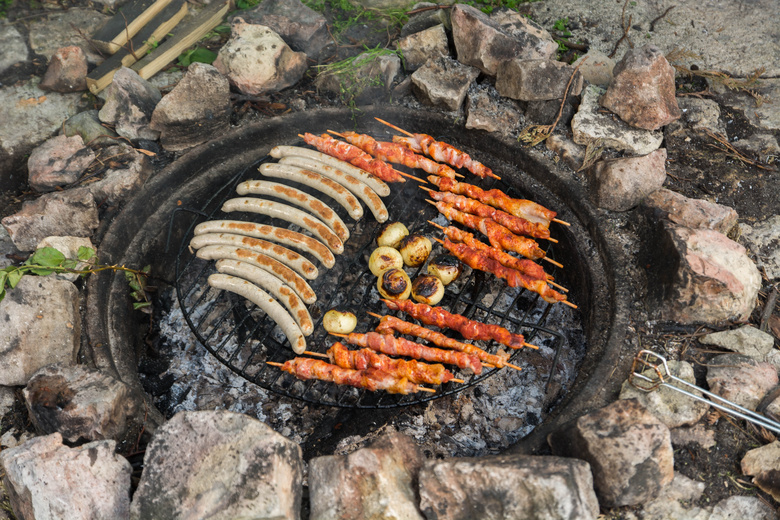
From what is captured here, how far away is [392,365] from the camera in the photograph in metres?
4.27

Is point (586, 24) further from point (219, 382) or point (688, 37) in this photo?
point (219, 382)

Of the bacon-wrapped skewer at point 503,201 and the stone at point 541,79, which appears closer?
the bacon-wrapped skewer at point 503,201

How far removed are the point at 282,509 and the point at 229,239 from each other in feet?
8.39

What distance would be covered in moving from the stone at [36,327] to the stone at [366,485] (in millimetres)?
2428

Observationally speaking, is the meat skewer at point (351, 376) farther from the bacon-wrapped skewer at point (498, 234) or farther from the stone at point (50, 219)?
the stone at point (50, 219)

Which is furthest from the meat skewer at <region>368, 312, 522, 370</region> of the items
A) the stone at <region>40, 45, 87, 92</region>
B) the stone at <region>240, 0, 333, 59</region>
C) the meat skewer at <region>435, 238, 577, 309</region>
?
the stone at <region>40, 45, 87, 92</region>

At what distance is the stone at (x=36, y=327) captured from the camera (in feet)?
13.3

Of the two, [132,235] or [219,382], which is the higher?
[132,235]

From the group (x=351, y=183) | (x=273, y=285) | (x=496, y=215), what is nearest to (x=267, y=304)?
(x=273, y=285)

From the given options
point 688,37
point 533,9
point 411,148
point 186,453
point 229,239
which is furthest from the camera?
point 533,9

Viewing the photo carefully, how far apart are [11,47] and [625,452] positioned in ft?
26.2

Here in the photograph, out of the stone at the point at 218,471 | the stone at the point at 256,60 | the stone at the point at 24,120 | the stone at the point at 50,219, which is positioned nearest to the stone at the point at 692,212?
the stone at the point at 218,471

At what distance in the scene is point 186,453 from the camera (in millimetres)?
3357

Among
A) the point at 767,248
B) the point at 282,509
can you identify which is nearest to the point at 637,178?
the point at 767,248
